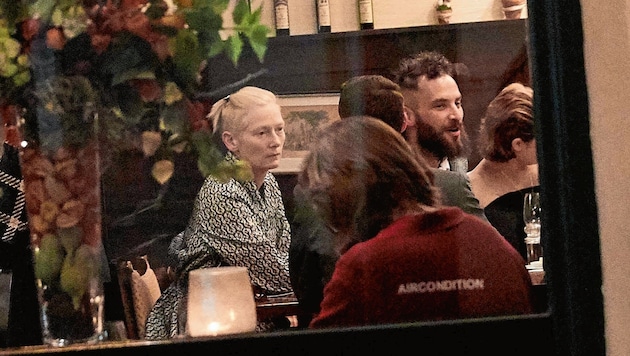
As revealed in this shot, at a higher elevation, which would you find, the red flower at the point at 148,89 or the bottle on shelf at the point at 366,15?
the bottle on shelf at the point at 366,15

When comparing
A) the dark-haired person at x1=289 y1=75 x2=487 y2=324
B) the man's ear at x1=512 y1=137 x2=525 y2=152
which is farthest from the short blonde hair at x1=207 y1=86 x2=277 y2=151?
the man's ear at x1=512 y1=137 x2=525 y2=152

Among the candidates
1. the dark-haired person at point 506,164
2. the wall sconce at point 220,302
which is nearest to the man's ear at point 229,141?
A: the wall sconce at point 220,302

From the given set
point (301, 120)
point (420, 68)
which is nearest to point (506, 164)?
point (420, 68)

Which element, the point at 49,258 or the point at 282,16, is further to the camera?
the point at 282,16

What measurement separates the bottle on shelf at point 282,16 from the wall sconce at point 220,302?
0.31m

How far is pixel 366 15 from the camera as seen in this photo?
937mm

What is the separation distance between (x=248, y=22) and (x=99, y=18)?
0.59ft

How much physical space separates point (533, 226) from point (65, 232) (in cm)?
56

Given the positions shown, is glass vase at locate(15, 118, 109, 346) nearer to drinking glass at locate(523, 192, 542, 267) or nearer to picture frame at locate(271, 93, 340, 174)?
picture frame at locate(271, 93, 340, 174)

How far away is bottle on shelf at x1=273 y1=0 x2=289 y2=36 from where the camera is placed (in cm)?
93

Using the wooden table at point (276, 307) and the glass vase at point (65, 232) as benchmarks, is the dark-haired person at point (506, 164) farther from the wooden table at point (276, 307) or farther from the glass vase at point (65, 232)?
the glass vase at point (65, 232)

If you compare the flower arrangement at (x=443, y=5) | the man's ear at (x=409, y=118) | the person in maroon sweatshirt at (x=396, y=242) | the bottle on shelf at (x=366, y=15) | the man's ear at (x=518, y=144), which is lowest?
the person in maroon sweatshirt at (x=396, y=242)

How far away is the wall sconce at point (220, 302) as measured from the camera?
2.68 feet

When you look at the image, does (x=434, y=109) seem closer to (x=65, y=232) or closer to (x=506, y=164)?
(x=506, y=164)
